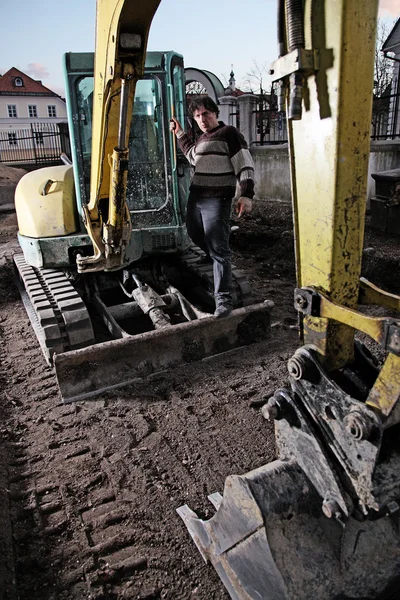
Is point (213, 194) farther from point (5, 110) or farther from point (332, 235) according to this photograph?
point (5, 110)

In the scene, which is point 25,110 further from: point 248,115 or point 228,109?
point 248,115

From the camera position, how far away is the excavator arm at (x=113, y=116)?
2922 millimetres

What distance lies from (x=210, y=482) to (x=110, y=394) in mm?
1250

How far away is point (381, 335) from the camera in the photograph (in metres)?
1.43

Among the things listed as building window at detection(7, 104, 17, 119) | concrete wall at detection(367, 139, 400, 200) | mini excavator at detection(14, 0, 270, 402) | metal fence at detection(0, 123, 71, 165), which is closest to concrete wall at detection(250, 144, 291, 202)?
concrete wall at detection(367, 139, 400, 200)

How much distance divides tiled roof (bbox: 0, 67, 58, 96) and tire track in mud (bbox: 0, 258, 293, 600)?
48.5 metres

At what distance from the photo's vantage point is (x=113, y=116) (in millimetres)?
3488

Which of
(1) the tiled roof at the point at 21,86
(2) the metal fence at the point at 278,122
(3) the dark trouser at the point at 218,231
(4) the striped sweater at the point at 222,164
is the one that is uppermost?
(1) the tiled roof at the point at 21,86

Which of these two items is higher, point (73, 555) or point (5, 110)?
point (5, 110)

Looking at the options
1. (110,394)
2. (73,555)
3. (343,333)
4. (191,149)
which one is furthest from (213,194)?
(73,555)

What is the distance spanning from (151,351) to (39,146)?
22.6 meters

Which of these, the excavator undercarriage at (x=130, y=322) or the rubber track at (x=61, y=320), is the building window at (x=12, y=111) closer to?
the excavator undercarriage at (x=130, y=322)

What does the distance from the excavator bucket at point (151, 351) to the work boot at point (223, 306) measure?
0.15 ft

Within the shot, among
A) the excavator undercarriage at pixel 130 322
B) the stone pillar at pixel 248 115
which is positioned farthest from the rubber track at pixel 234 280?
the stone pillar at pixel 248 115
